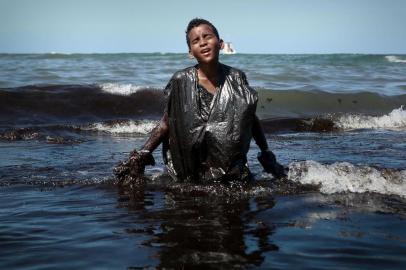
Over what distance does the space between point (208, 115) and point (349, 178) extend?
1.34 meters

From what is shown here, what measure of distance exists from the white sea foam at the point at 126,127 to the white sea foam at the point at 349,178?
15.8 ft

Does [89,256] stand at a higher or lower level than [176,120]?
lower

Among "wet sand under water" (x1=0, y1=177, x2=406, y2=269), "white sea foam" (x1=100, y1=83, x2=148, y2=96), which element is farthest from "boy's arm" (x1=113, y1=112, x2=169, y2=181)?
"white sea foam" (x1=100, y1=83, x2=148, y2=96)

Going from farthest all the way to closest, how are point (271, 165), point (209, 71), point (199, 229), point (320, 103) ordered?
point (320, 103) → point (271, 165) → point (209, 71) → point (199, 229)

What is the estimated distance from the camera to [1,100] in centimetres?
1132

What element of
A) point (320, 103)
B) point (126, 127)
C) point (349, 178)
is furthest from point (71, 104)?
point (349, 178)

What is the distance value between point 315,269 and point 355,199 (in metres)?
1.53

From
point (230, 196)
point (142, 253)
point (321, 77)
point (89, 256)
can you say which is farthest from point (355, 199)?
point (321, 77)

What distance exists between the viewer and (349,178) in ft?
14.9

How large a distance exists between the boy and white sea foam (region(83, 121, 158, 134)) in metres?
4.84

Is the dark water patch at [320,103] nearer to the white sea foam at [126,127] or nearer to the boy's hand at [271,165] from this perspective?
the white sea foam at [126,127]

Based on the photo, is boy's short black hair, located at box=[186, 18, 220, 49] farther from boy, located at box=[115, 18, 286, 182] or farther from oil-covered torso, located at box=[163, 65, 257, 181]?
oil-covered torso, located at box=[163, 65, 257, 181]

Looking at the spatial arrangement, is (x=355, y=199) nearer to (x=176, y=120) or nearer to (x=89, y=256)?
(x=176, y=120)

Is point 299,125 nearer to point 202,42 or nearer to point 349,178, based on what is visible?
point 349,178
